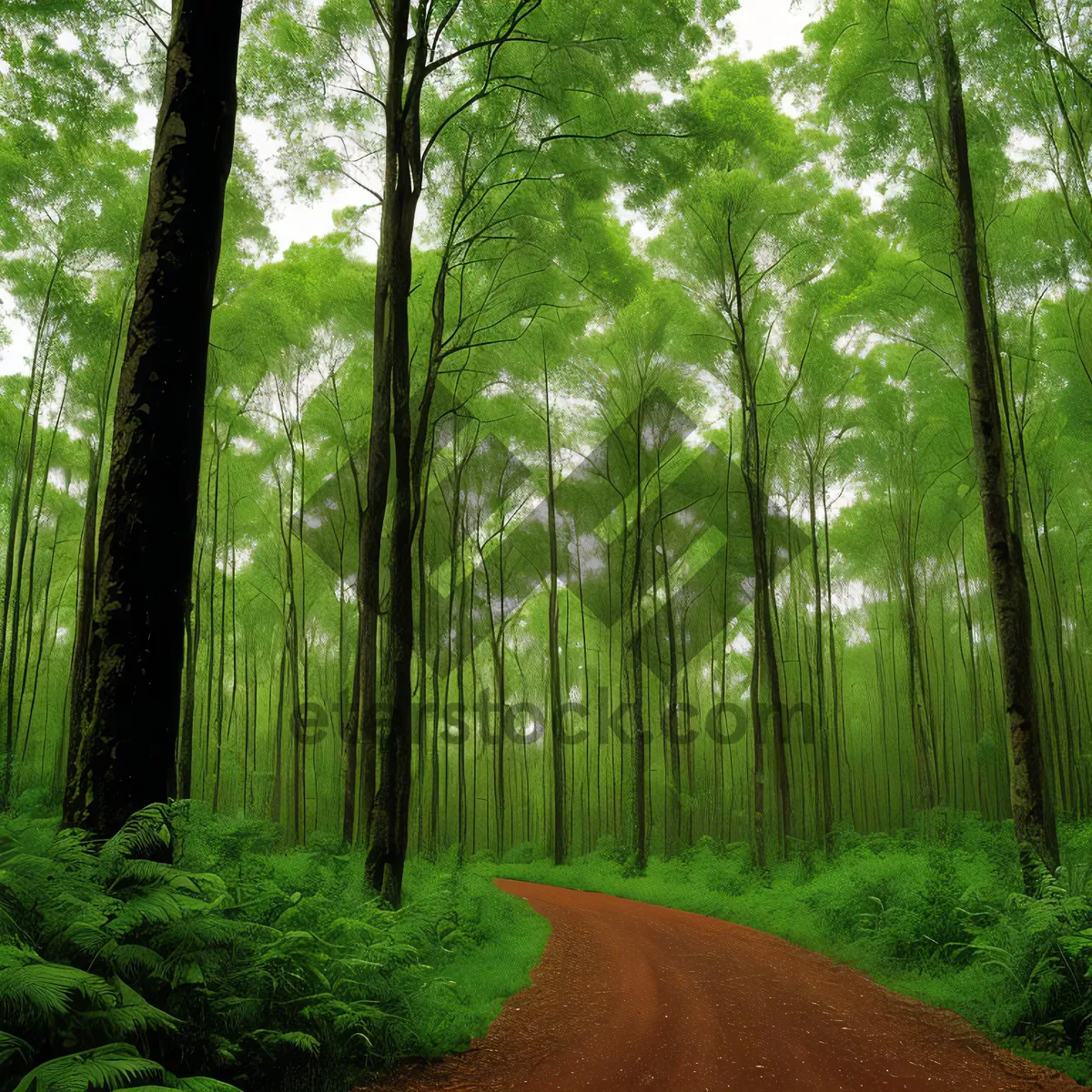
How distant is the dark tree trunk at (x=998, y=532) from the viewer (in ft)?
21.6

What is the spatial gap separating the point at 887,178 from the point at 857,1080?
10.0m

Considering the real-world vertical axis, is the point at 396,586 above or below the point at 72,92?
below

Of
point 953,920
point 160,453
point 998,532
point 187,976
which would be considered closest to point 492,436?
point 998,532

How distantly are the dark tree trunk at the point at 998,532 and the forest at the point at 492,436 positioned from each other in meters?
0.05

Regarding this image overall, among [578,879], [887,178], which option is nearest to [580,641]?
[578,879]

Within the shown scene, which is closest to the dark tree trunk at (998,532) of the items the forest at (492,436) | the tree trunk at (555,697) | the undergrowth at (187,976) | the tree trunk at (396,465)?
the forest at (492,436)

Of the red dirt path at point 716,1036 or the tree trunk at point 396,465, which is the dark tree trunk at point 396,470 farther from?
the red dirt path at point 716,1036

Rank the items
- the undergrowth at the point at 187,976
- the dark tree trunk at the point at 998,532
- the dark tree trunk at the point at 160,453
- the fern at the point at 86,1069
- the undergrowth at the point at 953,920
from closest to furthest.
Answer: the fern at the point at 86,1069, the undergrowth at the point at 187,976, the dark tree trunk at the point at 160,453, the undergrowth at the point at 953,920, the dark tree trunk at the point at 998,532

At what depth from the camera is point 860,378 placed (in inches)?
608

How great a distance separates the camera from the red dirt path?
3.95 meters

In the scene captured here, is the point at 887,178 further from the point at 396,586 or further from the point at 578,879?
the point at 578,879

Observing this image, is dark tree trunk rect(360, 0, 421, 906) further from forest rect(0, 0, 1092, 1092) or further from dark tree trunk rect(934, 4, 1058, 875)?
dark tree trunk rect(934, 4, 1058, 875)

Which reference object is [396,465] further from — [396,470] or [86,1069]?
[86,1069]

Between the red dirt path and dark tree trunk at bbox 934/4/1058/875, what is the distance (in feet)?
7.13
